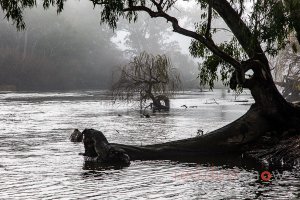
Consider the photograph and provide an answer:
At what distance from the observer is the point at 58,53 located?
4058 inches

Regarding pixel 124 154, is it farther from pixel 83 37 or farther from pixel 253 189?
pixel 83 37

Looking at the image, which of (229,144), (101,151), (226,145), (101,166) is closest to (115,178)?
(101,166)

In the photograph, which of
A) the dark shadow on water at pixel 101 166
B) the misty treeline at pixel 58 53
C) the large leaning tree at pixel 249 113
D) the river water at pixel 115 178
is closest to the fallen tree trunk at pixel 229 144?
the large leaning tree at pixel 249 113

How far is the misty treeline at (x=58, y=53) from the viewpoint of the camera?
314ft

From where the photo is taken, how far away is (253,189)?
14680 mm

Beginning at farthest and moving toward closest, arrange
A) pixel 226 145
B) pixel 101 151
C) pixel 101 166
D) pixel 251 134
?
pixel 251 134
pixel 226 145
pixel 101 151
pixel 101 166

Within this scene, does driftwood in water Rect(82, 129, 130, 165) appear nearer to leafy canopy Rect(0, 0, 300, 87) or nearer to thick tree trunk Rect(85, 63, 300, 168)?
thick tree trunk Rect(85, 63, 300, 168)

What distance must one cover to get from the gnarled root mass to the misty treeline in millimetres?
75647

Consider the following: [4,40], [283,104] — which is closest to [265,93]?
[283,104]

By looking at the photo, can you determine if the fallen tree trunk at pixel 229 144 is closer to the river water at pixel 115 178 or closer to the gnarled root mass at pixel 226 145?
the gnarled root mass at pixel 226 145

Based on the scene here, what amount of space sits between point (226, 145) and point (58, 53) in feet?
282

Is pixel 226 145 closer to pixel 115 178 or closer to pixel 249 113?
pixel 249 113

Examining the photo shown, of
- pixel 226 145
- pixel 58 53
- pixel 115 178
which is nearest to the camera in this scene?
pixel 115 178

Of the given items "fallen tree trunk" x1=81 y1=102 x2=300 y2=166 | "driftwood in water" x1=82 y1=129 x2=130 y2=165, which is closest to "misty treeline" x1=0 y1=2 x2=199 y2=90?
"driftwood in water" x1=82 y1=129 x2=130 y2=165
